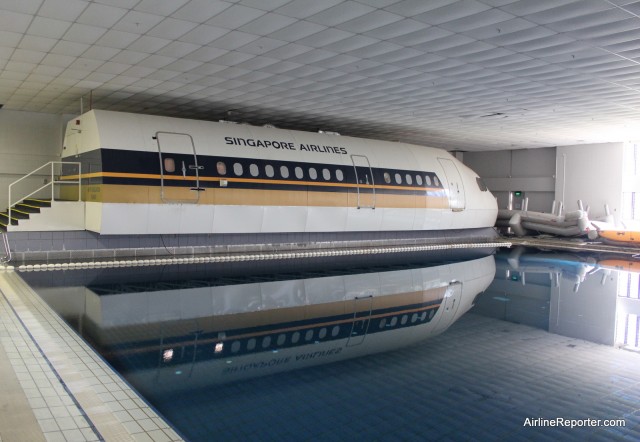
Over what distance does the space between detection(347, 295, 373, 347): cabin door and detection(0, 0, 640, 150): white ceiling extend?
14.9 feet

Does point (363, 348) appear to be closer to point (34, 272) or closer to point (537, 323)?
point (537, 323)

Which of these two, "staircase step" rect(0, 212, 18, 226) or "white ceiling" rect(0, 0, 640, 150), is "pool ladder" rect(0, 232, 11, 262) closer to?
"staircase step" rect(0, 212, 18, 226)

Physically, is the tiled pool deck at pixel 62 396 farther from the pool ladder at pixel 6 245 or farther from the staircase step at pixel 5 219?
the staircase step at pixel 5 219

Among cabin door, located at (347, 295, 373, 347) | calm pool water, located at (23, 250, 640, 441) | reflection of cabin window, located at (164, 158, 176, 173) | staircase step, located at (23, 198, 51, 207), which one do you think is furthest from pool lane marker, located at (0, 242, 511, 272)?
cabin door, located at (347, 295, 373, 347)

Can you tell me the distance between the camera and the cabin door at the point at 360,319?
717 centimetres

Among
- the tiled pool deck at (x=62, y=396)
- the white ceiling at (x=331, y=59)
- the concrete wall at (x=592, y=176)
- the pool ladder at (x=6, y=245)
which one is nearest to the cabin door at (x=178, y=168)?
the white ceiling at (x=331, y=59)

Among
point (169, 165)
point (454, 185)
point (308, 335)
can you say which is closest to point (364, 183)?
point (454, 185)

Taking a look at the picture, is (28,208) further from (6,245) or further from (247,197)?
(247,197)

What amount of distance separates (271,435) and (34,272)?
8662mm

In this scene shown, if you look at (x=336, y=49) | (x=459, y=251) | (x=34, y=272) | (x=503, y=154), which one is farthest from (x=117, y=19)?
(x=503, y=154)

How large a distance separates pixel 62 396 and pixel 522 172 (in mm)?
25704

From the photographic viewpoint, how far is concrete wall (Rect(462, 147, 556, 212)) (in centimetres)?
2550

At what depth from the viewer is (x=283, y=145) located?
1551 centimetres

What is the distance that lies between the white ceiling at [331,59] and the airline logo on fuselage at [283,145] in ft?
3.28
